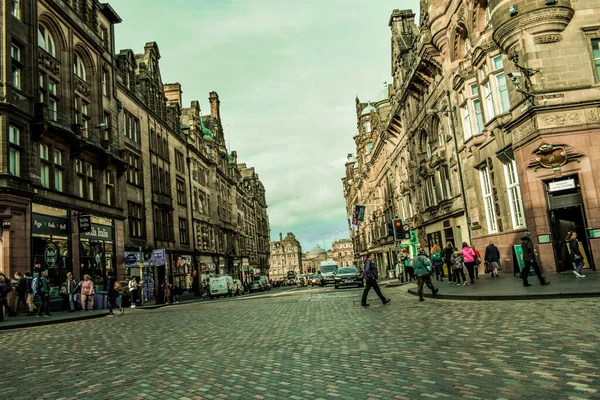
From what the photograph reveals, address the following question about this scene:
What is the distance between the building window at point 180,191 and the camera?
46084mm

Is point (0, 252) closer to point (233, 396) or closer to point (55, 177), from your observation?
point (55, 177)

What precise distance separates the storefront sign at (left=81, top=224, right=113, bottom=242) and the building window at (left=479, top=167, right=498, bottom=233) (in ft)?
72.7

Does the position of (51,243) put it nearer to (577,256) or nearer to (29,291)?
(29,291)

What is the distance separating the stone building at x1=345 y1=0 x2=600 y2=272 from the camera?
61.0 ft

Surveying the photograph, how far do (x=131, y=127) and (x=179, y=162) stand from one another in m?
11.2

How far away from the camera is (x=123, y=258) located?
1203 inches

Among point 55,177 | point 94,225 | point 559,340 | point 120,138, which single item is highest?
point 120,138

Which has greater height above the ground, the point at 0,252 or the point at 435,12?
the point at 435,12

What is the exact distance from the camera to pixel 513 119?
20406 mm

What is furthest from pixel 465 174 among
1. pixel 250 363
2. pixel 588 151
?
pixel 250 363

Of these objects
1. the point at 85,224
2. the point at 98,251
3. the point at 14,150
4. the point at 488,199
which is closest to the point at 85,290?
the point at 85,224

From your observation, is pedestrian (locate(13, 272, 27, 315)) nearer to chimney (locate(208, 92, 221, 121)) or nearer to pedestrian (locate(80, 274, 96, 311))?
pedestrian (locate(80, 274, 96, 311))

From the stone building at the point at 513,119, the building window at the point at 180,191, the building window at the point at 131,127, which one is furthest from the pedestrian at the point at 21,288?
the building window at the point at 180,191

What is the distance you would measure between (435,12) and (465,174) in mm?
10190
